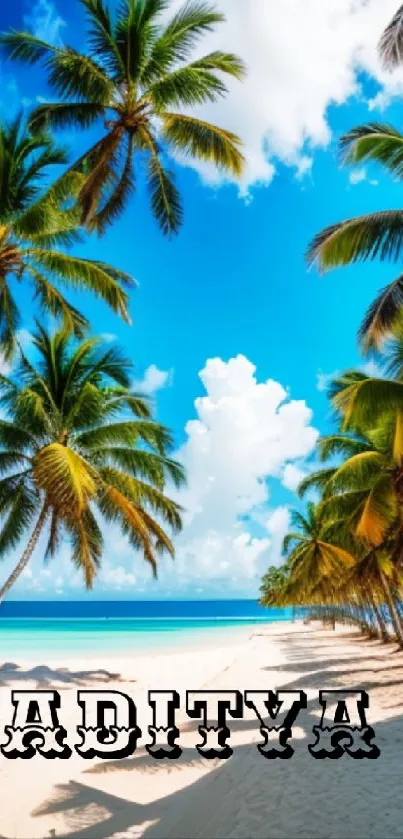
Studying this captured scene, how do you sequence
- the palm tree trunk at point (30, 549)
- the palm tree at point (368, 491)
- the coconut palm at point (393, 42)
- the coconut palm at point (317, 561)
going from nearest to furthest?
the coconut palm at point (393, 42) → the palm tree trunk at point (30, 549) → the palm tree at point (368, 491) → the coconut palm at point (317, 561)

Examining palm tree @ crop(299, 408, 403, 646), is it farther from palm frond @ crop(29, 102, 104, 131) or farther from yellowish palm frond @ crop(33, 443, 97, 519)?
palm frond @ crop(29, 102, 104, 131)

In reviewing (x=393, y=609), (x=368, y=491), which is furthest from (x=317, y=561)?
(x=368, y=491)

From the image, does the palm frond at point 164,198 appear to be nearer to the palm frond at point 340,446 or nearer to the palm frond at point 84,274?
the palm frond at point 84,274

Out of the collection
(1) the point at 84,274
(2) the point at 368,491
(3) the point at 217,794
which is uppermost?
(1) the point at 84,274

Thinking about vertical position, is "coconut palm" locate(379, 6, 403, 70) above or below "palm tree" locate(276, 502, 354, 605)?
above

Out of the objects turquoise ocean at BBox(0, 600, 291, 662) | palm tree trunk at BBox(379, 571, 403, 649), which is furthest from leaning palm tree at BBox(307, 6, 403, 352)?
turquoise ocean at BBox(0, 600, 291, 662)

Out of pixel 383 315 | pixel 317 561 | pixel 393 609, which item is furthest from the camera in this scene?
pixel 317 561

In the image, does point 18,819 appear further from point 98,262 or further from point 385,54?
point 385,54

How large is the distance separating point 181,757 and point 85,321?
23.9ft

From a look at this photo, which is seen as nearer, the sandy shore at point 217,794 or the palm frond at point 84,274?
the sandy shore at point 217,794

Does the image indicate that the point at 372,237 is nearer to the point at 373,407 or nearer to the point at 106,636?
the point at 373,407

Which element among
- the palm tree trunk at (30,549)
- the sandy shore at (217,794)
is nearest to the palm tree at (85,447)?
the palm tree trunk at (30,549)

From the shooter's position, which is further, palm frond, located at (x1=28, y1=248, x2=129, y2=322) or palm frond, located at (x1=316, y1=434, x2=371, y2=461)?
palm frond, located at (x1=316, y1=434, x2=371, y2=461)

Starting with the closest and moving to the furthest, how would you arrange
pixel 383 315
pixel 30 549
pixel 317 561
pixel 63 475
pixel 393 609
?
pixel 383 315
pixel 63 475
pixel 30 549
pixel 393 609
pixel 317 561
